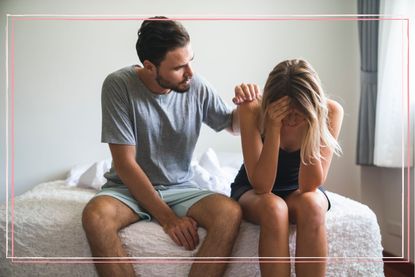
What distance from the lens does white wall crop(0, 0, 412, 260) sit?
42.7 inches

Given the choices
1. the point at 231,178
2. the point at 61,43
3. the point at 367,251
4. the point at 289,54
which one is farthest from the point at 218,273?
the point at 61,43

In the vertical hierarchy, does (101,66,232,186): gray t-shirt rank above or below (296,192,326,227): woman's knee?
above

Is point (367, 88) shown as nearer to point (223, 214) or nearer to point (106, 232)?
point (223, 214)

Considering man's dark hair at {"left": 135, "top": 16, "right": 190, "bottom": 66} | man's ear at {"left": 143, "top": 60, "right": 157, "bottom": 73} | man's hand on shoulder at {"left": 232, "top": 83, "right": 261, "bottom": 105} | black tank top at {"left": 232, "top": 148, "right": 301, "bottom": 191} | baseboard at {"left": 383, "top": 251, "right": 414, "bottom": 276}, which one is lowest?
baseboard at {"left": 383, "top": 251, "right": 414, "bottom": 276}

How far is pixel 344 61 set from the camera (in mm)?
1161

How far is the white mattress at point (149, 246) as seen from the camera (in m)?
0.90

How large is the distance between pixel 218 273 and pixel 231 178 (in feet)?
1.68

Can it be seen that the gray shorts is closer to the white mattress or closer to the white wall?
the white mattress

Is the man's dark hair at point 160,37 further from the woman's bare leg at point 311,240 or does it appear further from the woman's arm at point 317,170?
the woman's bare leg at point 311,240

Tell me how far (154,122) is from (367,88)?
0.65 m

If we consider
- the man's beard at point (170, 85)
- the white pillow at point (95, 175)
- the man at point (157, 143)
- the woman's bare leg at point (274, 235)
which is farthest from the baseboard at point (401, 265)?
the white pillow at point (95, 175)

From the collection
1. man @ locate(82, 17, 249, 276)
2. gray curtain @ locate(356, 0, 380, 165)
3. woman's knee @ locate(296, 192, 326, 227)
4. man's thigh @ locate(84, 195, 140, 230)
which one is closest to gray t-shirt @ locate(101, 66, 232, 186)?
man @ locate(82, 17, 249, 276)

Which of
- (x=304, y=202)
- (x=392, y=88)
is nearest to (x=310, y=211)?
(x=304, y=202)

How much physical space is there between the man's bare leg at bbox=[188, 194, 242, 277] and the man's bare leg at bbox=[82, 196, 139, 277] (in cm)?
16
